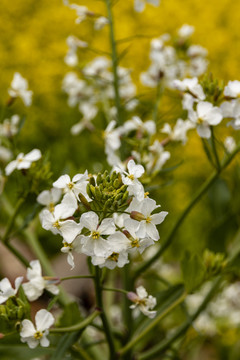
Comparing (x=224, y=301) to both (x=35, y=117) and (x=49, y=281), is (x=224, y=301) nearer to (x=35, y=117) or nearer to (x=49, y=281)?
(x=49, y=281)

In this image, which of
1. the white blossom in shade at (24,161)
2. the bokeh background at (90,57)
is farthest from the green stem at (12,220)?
the bokeh background at (90,57)

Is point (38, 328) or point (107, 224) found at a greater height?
point (107, 224)

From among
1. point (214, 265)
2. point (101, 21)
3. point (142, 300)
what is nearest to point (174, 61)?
point (101, 21)

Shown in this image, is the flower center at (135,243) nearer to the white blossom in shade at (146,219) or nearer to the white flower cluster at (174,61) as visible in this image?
the white blossom in shade at (146,219)

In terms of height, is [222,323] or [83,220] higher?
[83,220]

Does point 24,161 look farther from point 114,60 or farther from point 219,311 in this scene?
point 219,311

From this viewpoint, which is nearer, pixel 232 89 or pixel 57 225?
pixel 57 225

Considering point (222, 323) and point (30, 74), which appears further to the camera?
point (30, 74)

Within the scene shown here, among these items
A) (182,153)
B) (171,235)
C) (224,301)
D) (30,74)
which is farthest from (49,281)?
(30,74)
